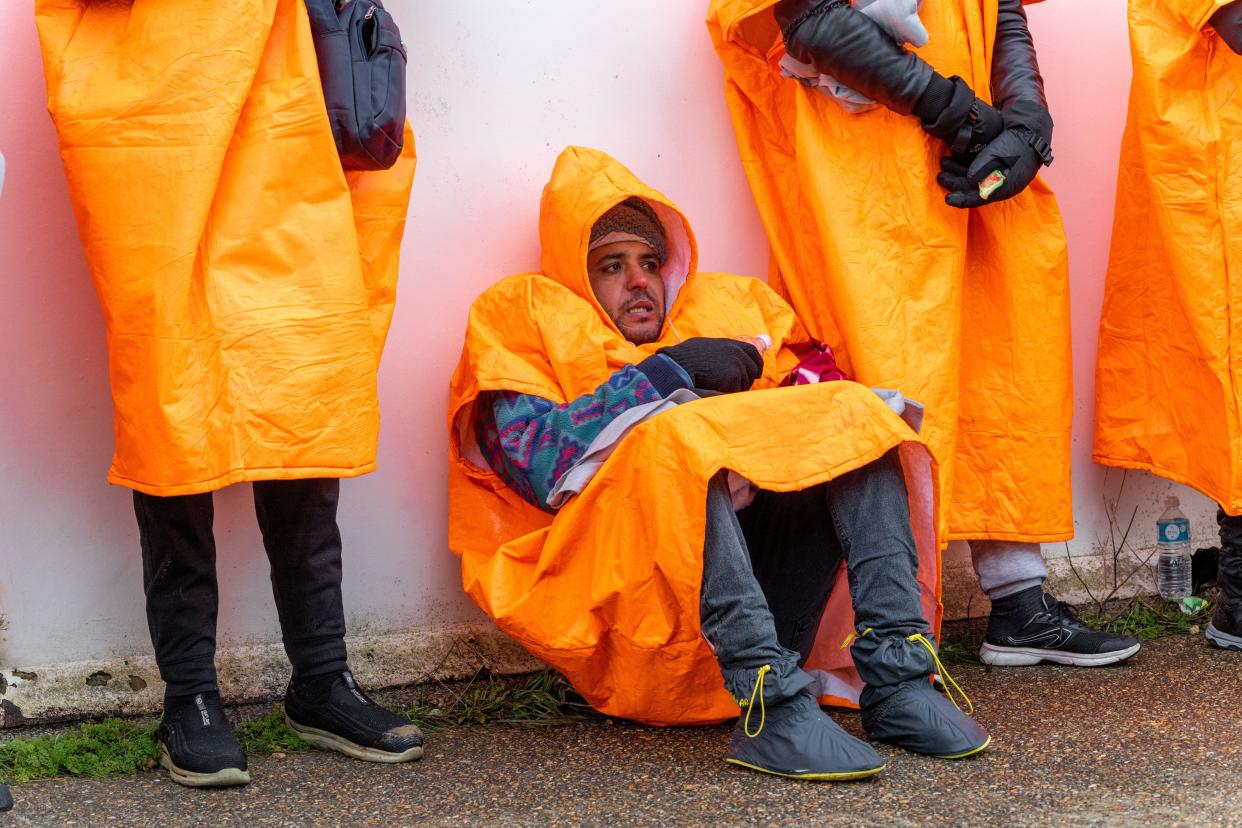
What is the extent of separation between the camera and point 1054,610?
9.92ft

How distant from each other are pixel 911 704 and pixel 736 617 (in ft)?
1.08

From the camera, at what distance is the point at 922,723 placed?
2.25 metres

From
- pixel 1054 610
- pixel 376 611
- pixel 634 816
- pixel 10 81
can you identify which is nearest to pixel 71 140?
pixel 10 81

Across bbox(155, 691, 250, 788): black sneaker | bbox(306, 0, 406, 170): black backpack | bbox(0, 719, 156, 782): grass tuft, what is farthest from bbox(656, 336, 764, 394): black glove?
bbox(0, 719, 156, 782): grass tuft

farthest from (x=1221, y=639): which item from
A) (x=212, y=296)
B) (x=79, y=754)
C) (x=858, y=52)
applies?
(x=79, y=754)

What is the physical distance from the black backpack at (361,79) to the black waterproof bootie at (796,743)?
1112 mm

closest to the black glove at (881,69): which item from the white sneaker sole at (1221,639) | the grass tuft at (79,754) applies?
the white sneaker sole at (1221,639)

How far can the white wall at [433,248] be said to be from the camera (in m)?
2.61

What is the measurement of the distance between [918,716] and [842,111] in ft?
4.14

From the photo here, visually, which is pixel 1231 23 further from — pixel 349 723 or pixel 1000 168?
pixel 349 723

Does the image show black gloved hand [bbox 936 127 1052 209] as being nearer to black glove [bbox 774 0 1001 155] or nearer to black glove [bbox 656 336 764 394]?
black glove [bbox 774 0 1001 155]

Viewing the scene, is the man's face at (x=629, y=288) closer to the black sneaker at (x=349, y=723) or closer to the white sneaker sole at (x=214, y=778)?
the black sneaker at (x=349, y=723)

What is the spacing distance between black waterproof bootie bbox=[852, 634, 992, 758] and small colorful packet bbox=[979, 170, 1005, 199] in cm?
97

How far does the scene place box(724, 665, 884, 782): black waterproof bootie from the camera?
2.14 meters
